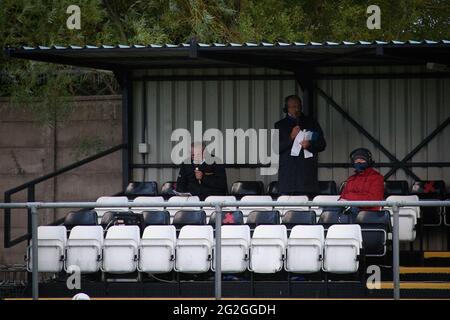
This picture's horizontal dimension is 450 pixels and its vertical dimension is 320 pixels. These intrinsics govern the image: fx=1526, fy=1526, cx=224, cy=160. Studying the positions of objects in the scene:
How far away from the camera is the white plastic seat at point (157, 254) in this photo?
1678 cm

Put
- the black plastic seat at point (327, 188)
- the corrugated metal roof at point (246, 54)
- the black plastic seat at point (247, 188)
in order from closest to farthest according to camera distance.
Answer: the corrugated metal roof at point (246, 54) < the black plastic seat at point (327, 188) < the black plastic seat at point (247, 188)

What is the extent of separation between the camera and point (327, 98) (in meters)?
22.2

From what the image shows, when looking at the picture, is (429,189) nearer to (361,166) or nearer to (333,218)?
(361,166)

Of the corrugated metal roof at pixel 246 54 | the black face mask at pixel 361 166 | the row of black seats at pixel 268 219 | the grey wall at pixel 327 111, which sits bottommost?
the row of black seats at pixel 268 219

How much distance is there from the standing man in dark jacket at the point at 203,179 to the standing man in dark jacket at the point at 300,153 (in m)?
0.80

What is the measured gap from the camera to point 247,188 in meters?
21.9

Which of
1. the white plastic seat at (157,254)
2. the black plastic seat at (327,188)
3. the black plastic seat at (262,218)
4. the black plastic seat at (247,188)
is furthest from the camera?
the black plastic seat at (247,188)

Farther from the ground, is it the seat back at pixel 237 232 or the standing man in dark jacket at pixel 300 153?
the standing man in dark jacket at pixel 300 153

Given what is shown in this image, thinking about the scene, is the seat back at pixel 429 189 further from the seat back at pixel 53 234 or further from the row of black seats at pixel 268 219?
the seat back at pixel 53 234

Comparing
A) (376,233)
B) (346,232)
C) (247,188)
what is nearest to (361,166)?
(376,233)

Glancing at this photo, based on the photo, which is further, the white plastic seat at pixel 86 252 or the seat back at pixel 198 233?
the white plastic seat at pixel 86 252

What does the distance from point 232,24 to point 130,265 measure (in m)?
8.00

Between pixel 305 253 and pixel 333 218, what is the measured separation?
4.05 feet

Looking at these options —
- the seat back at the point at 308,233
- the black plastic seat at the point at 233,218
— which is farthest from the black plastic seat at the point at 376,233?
the black plastic seat at the point at 233,218
